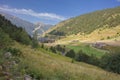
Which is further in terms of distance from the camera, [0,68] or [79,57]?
[79,57]

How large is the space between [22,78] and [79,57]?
368 feet

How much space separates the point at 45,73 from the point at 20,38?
4970 cm

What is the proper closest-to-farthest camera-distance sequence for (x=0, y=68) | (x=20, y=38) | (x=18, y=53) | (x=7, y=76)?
(x=7, y=76), (x=0, y=68), (x=18, y=53), (x=20, y=38)

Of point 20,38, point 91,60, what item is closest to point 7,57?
point 20,38

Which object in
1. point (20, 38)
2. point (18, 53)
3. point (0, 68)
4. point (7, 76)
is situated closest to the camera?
point (7, 76)

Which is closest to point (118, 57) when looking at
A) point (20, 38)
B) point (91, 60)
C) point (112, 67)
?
point (112, 67)

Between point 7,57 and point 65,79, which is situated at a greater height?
point 7,57

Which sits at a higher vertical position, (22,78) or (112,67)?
(22,78)

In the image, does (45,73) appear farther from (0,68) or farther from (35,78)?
(0,68)

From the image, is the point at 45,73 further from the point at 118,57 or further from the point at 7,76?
the point at 118,57

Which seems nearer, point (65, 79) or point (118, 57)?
point (65, 79)

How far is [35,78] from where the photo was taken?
11586 millimetres

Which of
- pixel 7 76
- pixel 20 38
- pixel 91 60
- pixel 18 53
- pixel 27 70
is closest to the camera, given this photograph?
pixel 7 76

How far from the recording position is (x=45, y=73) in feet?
40.0
